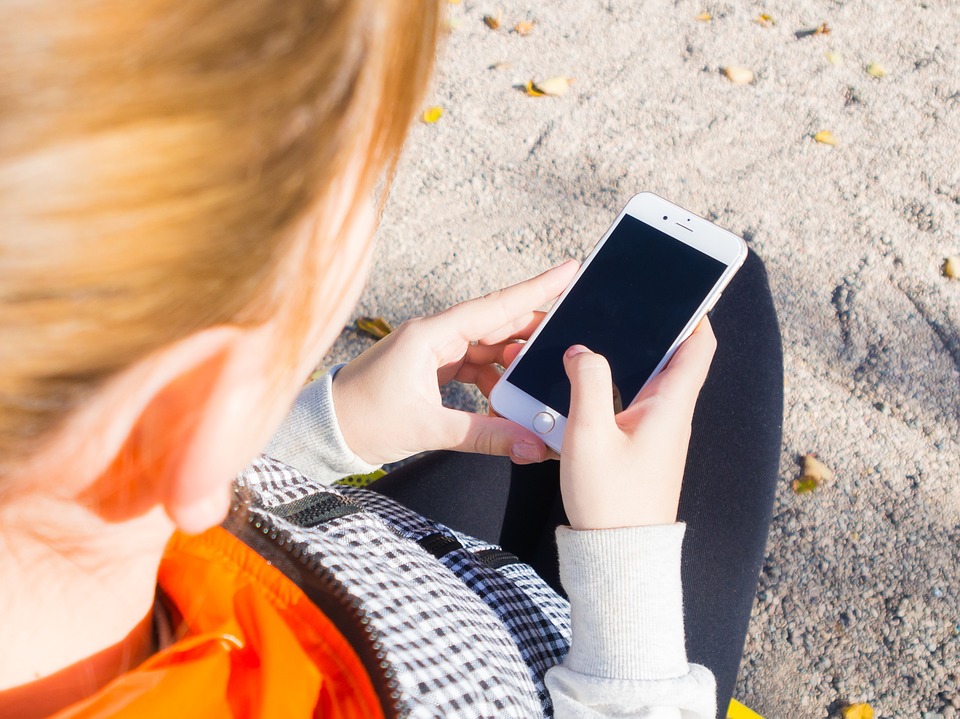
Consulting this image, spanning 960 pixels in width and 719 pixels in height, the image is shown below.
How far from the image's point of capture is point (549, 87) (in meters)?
2.79

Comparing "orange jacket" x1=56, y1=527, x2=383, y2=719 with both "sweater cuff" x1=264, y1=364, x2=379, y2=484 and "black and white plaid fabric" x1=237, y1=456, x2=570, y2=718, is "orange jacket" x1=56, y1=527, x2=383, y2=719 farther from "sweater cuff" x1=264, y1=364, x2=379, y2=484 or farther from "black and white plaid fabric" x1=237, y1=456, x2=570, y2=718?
"sweater cuff" x1=264, y1=364, x2=379, y2=484

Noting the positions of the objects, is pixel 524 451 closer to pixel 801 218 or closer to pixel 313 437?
pixel 313 437

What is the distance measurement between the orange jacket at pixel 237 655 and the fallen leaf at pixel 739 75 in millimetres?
2534

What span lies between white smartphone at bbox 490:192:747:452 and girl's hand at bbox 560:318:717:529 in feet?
0.60

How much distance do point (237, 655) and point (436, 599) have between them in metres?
0.29

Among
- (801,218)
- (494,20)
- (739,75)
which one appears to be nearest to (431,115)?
(494,20)

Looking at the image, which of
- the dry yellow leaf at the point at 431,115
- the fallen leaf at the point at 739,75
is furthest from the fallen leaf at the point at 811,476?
the dry yellow leaf at the point at 431,115

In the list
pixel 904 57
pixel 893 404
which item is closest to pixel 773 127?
pixel 904 57

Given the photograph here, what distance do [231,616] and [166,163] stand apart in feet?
2.00

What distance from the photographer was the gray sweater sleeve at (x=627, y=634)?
1066 mm

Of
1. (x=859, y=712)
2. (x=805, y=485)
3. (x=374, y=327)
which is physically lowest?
(x=859, y=712)

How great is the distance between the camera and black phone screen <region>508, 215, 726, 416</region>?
4.73 feet

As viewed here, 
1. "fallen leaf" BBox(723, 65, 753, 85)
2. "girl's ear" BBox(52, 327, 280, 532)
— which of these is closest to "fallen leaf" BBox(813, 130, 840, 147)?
"fallen leaf" BBox(723, 65, 753, 85)

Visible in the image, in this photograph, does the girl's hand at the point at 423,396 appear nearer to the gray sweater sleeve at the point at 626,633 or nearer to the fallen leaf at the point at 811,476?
the gray sweater sleeve at the point at 626,633
